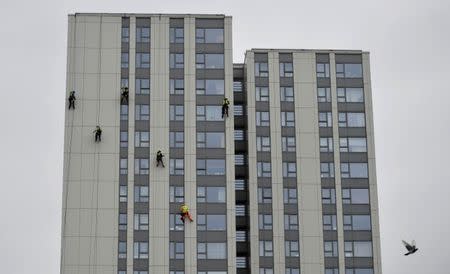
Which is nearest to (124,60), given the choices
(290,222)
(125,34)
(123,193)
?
(125,34)

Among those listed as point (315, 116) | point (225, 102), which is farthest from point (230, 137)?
point (315, 116)

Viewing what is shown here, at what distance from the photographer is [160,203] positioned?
110812 millimetres

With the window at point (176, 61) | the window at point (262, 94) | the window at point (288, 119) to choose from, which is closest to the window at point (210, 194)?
the window at point (288, 119)

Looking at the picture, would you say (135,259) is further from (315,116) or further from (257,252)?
(315,116)

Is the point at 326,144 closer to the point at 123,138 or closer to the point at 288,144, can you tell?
the point at 288,144

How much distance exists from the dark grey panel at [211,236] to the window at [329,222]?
1306cm

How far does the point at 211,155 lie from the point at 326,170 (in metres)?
14.4

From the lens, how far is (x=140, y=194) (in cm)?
11106

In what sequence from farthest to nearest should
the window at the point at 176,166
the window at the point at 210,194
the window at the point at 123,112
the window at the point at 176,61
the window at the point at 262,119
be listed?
the window at the point at 262,119 < the window at the point at 176,61 < the window at the point at 123,112 < the window at the point at 176,166 < the window at the point at 210,194

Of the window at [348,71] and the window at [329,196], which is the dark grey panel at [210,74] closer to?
the window at [348,71]

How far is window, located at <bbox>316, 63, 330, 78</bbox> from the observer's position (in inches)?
4808

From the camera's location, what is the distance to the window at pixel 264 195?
118 m

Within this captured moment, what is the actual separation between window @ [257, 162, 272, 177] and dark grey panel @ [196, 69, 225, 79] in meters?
11.3

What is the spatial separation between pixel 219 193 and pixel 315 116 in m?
16.2
